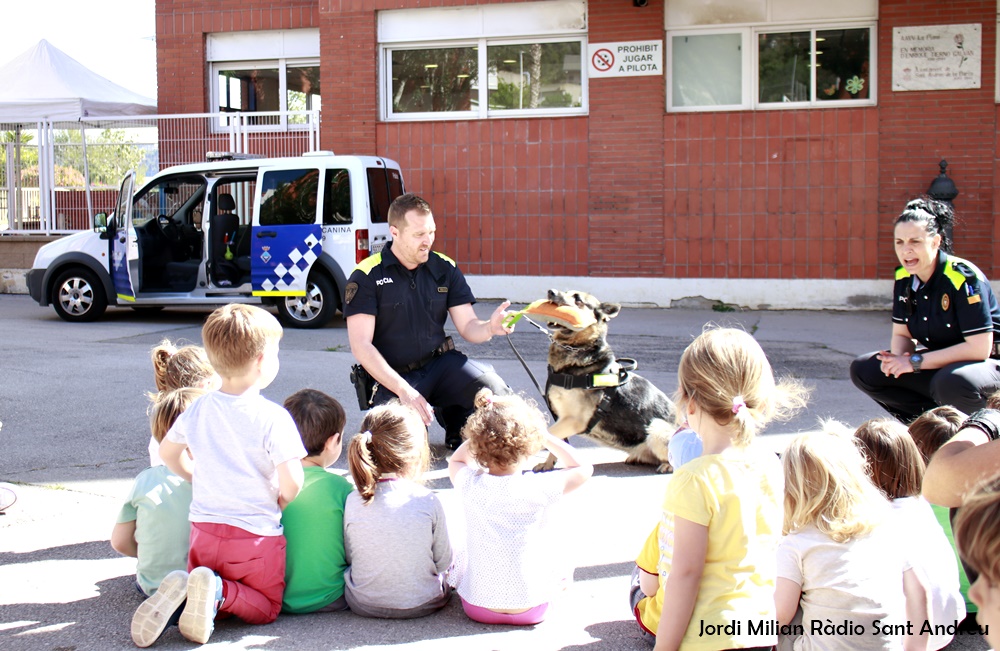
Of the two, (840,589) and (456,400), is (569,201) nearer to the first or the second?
(456,400)

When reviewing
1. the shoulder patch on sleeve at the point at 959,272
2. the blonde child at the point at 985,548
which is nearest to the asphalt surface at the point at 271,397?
the shoulder patch on sleeve at the point at 959,272

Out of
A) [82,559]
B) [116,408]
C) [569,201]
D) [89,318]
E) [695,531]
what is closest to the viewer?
[695,531]

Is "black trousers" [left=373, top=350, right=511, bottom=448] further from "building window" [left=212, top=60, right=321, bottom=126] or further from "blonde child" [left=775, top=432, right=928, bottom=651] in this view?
"building window" [left=212, top=60, right=321, bottom=126]

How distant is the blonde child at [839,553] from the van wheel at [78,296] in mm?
11212

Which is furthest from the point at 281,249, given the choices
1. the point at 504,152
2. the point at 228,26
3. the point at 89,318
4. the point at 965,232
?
the point at 965,232

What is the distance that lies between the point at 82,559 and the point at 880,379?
4.32m

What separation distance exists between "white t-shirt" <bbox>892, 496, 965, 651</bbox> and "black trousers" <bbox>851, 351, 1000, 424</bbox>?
84.3 inches

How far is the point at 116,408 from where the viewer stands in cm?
733

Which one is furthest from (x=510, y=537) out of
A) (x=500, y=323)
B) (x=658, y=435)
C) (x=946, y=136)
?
(x=946, y=136)

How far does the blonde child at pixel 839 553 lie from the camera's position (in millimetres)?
2818

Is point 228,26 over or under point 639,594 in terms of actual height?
over

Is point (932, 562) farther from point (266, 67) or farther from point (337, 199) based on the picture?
point (266, 67)

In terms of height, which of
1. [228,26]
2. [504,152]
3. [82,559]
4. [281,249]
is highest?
[228,26]

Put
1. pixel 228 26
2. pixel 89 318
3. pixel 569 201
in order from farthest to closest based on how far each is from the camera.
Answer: pixel 228 26 → pixel 569 201 → pixel 89 318
